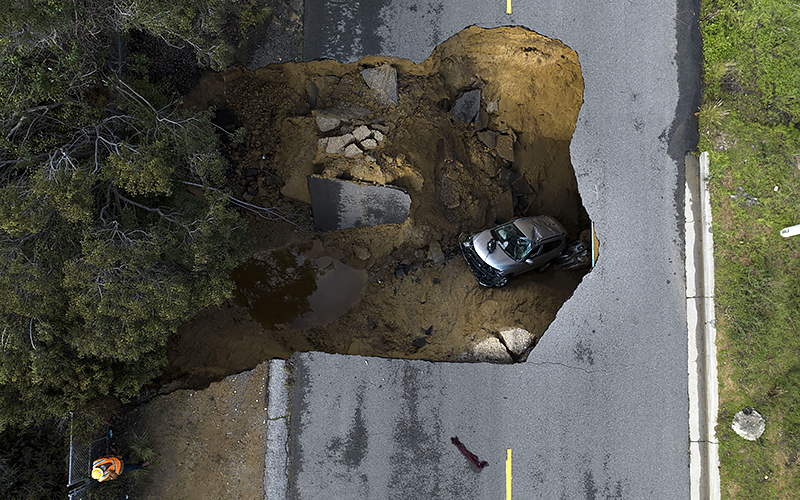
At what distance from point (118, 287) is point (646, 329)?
9.05 m

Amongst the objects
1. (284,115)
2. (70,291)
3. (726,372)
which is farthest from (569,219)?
(70,291)

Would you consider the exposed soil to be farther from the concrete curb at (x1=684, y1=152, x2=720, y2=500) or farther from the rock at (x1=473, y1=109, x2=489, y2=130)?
the concrete curb at (x1=684, y1=152, x2=720, y2=500)

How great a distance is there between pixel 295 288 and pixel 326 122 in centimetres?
390

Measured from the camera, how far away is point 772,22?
838cm

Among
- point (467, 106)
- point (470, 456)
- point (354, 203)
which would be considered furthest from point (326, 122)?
point (470, 456)

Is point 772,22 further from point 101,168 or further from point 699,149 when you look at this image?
point 101,168

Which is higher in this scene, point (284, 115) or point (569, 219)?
point (284, 115)

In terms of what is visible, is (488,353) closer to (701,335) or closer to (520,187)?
(701,335)

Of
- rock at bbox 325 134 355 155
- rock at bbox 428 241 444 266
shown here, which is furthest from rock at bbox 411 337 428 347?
rock at bbox 325 134 355 155

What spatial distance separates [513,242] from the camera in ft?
31.4

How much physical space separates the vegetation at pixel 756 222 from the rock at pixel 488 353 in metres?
3.90

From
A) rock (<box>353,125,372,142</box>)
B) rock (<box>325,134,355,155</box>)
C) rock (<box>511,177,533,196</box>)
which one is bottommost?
rock (<box>511,177,533,196</box>)

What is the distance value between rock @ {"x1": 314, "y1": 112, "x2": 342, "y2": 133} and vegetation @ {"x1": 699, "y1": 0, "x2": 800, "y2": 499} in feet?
24.2

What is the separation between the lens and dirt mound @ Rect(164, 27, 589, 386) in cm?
929
